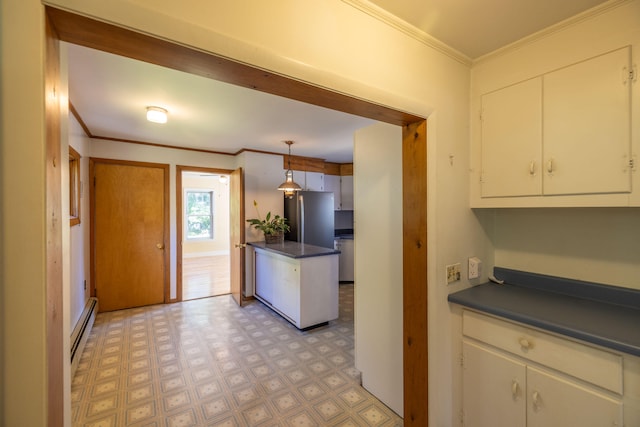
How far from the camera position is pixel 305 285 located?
3232 millimetres

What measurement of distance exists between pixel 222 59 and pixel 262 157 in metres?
3.76

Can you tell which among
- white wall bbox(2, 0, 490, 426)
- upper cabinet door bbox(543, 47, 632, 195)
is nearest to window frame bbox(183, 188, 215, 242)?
white wall bbox(2, 0, 490, 426)

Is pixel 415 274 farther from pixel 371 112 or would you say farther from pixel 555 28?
pixel 555 28

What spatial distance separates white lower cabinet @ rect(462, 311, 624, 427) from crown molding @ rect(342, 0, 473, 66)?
1564 mm

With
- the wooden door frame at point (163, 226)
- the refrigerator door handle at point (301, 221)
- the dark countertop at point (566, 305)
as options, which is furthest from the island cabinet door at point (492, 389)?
the wooden door frame at point (163, 226)

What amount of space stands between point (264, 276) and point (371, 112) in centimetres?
326

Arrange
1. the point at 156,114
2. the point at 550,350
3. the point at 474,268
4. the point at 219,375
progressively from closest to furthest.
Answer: the point at 550,350, the point at 474,268, the point at 219,375, the point at 156,114

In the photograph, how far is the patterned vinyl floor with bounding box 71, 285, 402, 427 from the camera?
6.30 ft

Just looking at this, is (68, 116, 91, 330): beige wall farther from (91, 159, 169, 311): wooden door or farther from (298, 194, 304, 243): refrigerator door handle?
(298, 194, 304, 243): refrigerator door handle

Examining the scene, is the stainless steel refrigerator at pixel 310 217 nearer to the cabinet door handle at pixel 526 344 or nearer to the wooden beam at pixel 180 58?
the wooden beam at pixel 180 58

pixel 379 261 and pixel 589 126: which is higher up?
pixel 589 126

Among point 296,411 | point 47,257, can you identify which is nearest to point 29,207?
point 47,257

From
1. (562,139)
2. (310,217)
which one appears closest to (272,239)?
(310,217)

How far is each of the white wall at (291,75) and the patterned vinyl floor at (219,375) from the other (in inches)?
34.5
